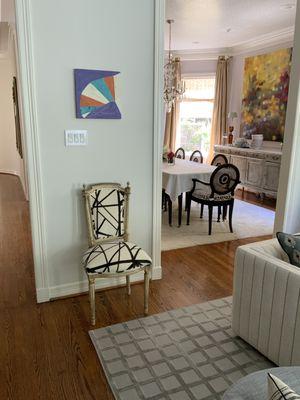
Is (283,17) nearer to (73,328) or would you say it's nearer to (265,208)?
(265,208)

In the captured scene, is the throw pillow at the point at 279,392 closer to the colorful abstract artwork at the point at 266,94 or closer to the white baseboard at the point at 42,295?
the white baseboard at the point at 42,295

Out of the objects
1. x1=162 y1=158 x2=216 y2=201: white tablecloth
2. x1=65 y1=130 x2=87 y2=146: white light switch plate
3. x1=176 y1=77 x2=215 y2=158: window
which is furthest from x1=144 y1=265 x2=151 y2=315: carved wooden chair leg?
x1=176 y1=77 x2=215 y2=158: window

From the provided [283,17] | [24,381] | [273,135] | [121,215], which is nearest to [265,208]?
[273,135]

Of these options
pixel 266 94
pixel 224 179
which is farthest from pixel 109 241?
pixel 266 94

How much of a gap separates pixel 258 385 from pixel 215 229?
3.40 meters

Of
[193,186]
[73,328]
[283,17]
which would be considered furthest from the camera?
[283,17]

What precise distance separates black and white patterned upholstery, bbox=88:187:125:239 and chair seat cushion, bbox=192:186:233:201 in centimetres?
189

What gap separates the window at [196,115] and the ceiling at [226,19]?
46.7 inches

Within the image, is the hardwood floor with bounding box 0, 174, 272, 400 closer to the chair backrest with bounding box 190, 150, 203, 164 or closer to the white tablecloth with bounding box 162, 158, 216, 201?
the white tablecloth with bounding box 162, 158, 216, 201

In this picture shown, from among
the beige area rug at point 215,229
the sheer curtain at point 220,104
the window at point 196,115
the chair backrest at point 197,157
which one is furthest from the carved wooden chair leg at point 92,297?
the window at point 196,115

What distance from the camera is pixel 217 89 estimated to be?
7.81 metres

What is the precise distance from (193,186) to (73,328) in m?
2.68

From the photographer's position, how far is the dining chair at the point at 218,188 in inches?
166

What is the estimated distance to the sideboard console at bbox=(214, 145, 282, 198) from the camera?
589 centimetres
